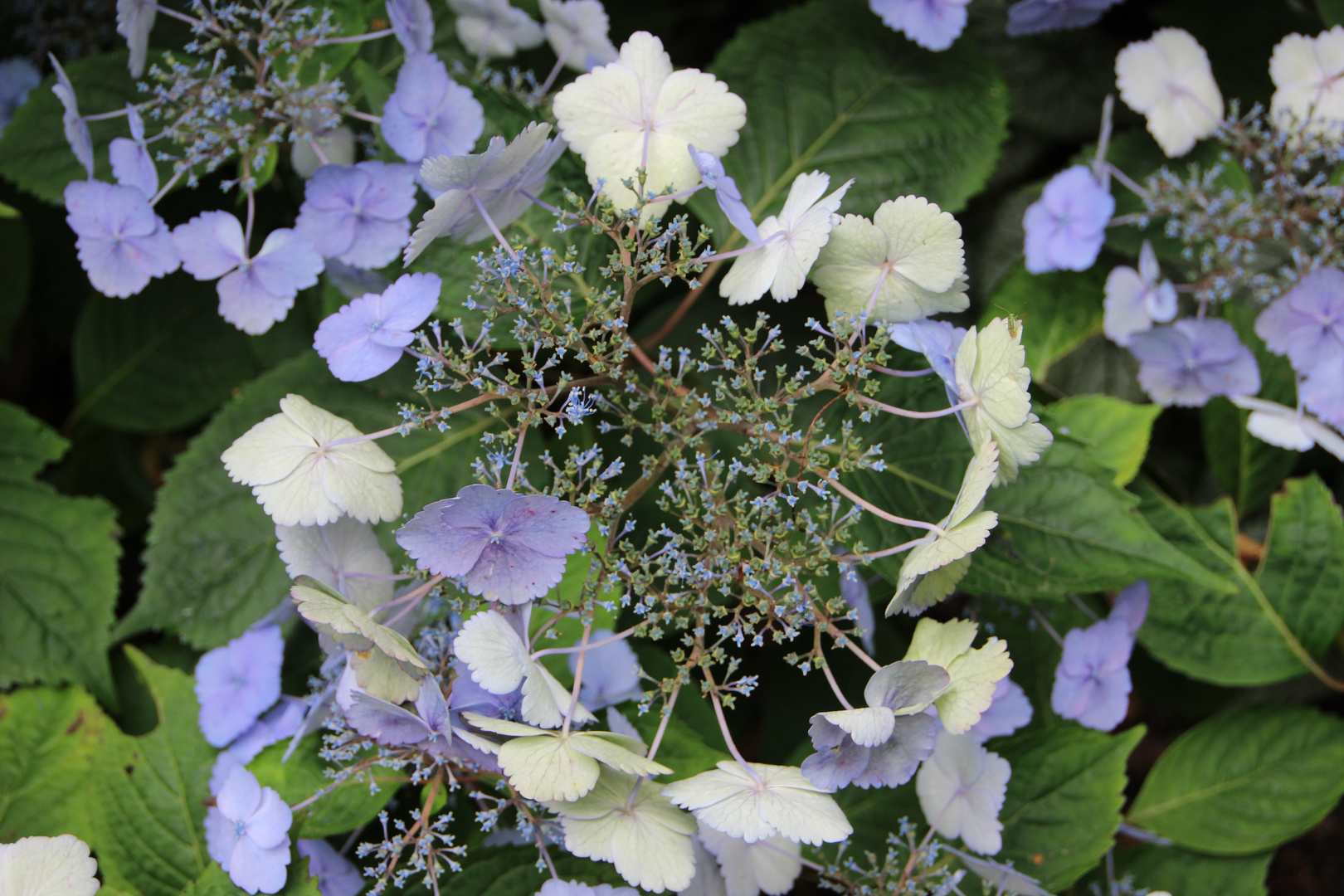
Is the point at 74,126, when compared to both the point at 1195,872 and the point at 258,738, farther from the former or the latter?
the point at 1195,872

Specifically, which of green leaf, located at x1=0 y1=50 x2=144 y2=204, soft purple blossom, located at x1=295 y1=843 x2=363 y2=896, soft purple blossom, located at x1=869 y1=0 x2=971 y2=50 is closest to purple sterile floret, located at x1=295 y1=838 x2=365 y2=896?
soft purple blossom, located at x1=295 y1=843 x2=363 y2=896

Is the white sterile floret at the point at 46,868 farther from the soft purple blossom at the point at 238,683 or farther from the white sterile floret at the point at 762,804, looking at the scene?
the white sterile floret at the point at 762,804

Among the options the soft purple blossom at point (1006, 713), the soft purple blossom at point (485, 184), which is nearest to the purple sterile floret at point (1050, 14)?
the soft purple blossom at point (485, 184)

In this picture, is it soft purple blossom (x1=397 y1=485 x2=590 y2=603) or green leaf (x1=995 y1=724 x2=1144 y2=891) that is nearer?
soft purple blossom (x1=397 y1=485 x2=590 y2=603)

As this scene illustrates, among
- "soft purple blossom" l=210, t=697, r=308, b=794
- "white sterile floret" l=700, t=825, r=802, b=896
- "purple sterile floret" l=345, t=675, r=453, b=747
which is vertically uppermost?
"purple sterile floret" l=345, t=675, r=453, b=747

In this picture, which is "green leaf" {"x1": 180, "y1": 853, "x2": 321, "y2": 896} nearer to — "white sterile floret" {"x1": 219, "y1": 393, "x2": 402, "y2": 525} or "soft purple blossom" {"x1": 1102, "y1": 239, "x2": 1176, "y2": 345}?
"white sterile floret" {"x1": 219, "y1": 393, "x2": 402, "y2": 525}

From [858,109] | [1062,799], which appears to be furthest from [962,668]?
[858,109]
